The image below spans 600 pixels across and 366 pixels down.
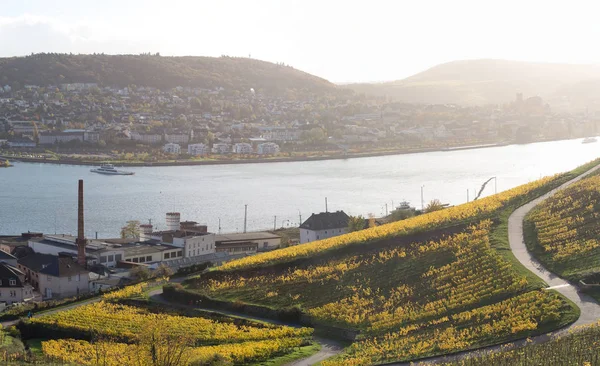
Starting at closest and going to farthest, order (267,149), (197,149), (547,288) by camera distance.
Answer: (547,288) → (197,149) → (267,149)

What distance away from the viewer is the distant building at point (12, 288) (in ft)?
39.9

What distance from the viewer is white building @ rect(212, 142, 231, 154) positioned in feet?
141

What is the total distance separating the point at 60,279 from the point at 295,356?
5638 mm

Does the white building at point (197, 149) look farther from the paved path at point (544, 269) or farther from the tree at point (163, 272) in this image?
the paved path at point (544, 269)

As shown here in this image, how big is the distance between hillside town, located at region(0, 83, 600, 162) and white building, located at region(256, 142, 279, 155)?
5 cm

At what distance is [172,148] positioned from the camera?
139 feet

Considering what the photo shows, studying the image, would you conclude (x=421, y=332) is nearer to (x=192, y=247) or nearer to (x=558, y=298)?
(x=558, y=298)

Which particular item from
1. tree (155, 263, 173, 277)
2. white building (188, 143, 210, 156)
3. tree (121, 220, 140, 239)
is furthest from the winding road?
white building (188, 143, 210, 156)

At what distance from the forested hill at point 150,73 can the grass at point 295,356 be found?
54.9m

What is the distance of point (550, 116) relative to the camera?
64312mm

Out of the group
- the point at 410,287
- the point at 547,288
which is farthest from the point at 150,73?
the point at 547,288

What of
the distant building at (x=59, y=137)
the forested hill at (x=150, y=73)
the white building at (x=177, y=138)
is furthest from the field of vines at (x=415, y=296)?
the forested hill at (x=150, y=73)

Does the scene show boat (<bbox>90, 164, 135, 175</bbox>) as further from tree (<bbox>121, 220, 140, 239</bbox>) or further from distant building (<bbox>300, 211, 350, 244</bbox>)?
distant building (<bbox>300, 211, 350, 244</bbox>)

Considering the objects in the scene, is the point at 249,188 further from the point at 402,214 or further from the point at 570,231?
the point at 570,231
